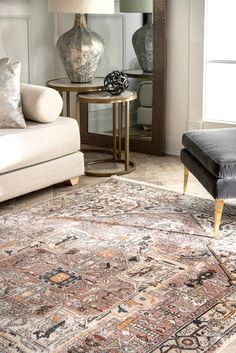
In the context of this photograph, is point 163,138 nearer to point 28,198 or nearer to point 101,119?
point 101,119

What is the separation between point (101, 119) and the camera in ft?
17.5

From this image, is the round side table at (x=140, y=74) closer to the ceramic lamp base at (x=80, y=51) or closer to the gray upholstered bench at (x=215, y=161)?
the ceramic lamp base at (x=80, y=51)

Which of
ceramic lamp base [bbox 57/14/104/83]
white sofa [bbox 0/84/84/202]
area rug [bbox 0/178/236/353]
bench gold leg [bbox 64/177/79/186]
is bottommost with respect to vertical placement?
area rug [bbox 0/178/236/353]

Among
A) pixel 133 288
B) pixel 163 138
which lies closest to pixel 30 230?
pixel 133 288

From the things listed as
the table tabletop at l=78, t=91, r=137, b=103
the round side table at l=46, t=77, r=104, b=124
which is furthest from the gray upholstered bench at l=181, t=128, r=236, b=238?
the round side table at l=46, t=77, r=104, b=124

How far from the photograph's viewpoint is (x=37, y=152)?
390cm

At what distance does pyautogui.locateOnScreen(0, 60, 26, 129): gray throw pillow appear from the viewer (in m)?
3.90

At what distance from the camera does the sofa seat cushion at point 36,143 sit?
147 inches

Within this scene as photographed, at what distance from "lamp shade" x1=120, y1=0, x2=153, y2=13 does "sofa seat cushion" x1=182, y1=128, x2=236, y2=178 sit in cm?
152

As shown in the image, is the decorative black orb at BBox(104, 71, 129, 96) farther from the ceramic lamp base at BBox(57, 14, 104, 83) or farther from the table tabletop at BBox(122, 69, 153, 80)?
the table tabletop at BBox(122, 69, 153, 80)

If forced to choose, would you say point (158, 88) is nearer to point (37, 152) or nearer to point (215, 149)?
point (37, 152)

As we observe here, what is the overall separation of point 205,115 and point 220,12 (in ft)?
2.56

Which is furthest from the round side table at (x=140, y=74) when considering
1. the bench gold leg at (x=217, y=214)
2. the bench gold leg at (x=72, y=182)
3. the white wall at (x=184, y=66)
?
the bench gold leg at (x=217, y=214)

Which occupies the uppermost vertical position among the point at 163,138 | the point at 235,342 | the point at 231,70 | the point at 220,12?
the point at 220,12
